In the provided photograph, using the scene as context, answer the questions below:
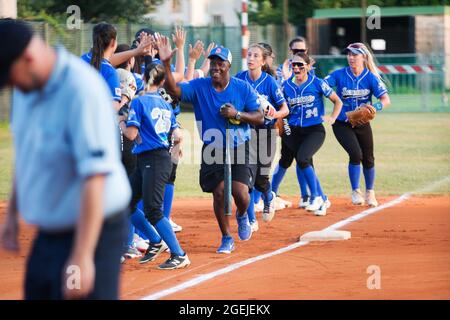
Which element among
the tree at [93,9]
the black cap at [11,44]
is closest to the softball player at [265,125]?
the black cap at [11,44]

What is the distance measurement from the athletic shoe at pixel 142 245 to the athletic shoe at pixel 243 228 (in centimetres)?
99

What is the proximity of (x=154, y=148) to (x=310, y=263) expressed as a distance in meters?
1.81

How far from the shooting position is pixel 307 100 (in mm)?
12867

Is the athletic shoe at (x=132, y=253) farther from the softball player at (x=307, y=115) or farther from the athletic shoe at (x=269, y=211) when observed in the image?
the softball player at (x=307, y=115)

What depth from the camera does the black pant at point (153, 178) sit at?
29.3ft

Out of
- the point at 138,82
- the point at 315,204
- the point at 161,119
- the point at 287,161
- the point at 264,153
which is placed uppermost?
the point at 138,82

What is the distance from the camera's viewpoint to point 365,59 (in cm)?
1355

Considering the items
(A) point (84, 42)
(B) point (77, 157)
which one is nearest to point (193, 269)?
(B) point (77, 157)

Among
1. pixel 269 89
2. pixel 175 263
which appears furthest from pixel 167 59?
pixel 269 89

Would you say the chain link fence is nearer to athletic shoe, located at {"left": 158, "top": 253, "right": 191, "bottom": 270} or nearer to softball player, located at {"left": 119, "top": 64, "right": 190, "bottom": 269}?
softball player, located at {"left": 119, "top": 64, "right": 190, "bottom": 269}

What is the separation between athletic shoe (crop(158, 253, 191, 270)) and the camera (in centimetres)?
902

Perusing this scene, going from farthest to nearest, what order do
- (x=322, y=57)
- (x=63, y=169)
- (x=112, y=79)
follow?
1. (x=322, y=57)
2. (x=112, y=79)
3. (x=63, y=169)

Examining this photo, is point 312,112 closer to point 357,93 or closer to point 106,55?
point 357,93

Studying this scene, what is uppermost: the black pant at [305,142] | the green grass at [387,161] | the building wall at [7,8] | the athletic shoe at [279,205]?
the building wall at [7,8]
